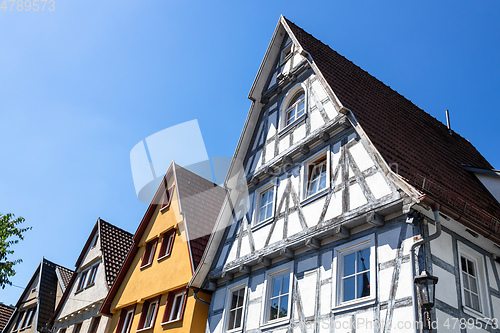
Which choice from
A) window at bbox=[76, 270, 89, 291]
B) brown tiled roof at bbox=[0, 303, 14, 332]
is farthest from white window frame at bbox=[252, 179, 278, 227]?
brown tiled roof at bbox=[0, 303, 14, 332]

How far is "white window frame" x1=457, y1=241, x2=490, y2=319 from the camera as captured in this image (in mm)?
7828

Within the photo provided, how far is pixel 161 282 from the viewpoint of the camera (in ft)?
48.2

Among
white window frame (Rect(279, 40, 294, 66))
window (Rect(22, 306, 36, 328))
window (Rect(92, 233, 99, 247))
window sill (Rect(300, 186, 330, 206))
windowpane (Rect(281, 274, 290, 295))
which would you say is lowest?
windowpane (Rect(281, 274, 290, 295))

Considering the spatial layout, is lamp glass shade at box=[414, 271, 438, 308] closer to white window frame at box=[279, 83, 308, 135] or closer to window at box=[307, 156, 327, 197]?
window at box=[307, 156, 327, 197]

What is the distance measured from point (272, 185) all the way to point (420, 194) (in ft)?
17.1

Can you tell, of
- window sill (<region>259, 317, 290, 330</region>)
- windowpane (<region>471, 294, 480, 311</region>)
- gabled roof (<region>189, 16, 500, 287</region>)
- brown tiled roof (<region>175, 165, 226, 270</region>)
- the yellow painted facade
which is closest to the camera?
windowpane (<region>471, 294, 480, 311</region>)

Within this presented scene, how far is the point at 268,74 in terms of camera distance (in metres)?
15.1

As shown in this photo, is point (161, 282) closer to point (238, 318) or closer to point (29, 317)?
point (238, 318)

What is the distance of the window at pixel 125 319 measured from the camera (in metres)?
15.9

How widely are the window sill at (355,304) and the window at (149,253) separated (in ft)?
30.8

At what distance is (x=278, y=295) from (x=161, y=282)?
18.6 feet

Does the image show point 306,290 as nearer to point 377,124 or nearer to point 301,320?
point 301,320

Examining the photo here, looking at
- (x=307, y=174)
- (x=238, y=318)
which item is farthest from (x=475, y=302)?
(x=238, y=318)

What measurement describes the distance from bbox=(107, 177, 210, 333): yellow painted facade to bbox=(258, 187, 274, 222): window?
8.93 ft
